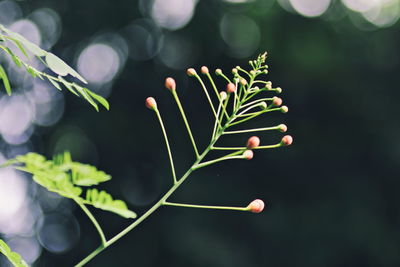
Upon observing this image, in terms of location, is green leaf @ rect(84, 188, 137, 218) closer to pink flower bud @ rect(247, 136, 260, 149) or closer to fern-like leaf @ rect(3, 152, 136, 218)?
fern-like leaf @ rect(3, 152, 136, 218)

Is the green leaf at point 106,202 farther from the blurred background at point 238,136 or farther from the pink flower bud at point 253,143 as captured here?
the blurred background at point 238,136

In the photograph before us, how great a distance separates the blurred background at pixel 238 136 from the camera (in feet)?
27.2

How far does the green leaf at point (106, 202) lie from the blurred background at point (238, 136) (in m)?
7.12

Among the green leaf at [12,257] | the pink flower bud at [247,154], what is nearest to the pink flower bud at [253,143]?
the pink flower bud at [247,154]

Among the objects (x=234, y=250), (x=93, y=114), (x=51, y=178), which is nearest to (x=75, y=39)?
(x=93, y=114)

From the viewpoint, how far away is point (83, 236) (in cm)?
985

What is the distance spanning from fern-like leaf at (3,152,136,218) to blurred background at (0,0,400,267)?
7129 mm

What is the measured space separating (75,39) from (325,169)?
15.6ft

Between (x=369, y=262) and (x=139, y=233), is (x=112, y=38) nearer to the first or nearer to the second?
(x=139, y=233)

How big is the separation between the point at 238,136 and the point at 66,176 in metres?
7.60

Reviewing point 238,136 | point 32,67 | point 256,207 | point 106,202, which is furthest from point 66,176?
point 238,136

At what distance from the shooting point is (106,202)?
0.79 metres

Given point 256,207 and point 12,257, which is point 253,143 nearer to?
point 256,207

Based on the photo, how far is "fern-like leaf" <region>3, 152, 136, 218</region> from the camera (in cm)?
71
